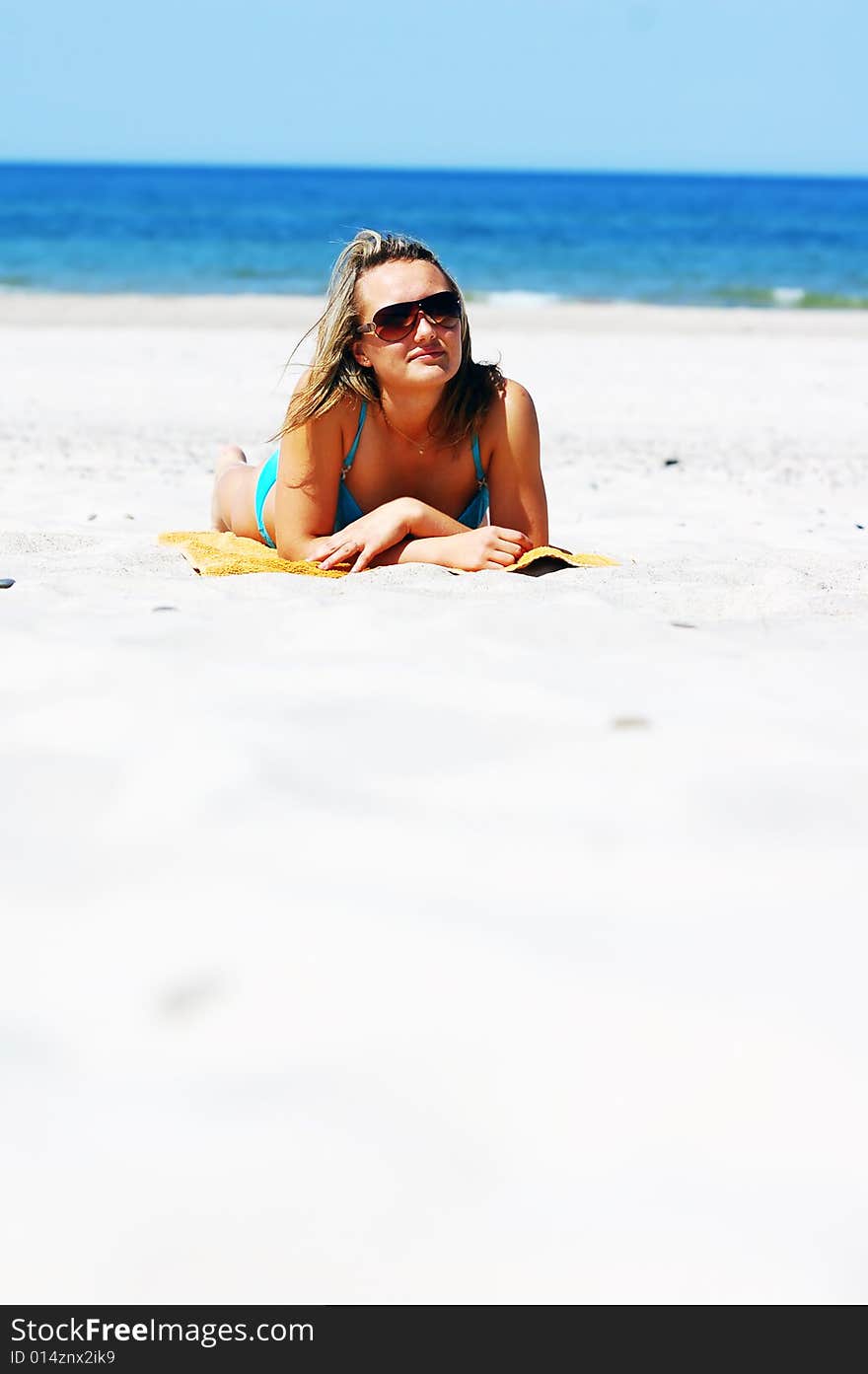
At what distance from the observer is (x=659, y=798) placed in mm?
1888

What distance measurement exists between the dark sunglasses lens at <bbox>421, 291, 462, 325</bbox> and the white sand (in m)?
0.81

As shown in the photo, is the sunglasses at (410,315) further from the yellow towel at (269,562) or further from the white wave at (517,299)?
the white wave at (517,299)

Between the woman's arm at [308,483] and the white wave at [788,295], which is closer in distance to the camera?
the woman's arm at [308,483]

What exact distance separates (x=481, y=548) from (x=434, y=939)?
1985 mm

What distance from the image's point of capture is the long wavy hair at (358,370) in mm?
3580

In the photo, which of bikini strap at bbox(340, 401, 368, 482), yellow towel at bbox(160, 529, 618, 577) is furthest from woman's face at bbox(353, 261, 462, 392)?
yellow towel at bbox(160, 529, 618, 577)

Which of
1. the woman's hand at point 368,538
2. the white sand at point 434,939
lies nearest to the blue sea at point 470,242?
the woman's hand at point 368,538

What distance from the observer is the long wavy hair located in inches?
141

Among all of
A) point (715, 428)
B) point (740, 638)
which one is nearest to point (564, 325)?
point (715, 428)

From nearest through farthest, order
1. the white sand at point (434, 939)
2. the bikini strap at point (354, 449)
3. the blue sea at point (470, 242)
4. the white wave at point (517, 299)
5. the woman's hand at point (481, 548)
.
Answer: the white sand at point (434, 939) < the woman's hand at point (481, 548) < the bikini strap at point (354, 449) < the white wave at point (517, 299) < the blue sea at point (470, 242)

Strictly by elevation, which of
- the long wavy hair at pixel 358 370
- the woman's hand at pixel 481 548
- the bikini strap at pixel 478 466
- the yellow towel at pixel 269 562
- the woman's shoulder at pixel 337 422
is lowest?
the yellow towel at pixel 269 562

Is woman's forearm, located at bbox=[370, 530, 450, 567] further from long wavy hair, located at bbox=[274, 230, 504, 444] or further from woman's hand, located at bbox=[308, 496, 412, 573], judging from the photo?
long wavy hair, located at bbox=[274, 230, 504, 444]
